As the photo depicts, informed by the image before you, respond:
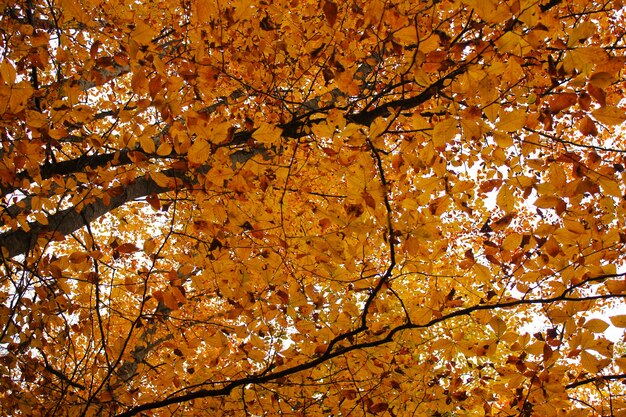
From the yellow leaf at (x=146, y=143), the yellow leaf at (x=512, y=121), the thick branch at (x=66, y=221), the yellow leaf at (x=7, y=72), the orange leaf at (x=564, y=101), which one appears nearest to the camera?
the yellow leaf at (x=512, y=121)

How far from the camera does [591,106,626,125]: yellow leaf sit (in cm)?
173

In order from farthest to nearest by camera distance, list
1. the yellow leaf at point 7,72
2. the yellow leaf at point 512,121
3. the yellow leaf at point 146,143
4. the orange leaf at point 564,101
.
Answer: the yellow leaf at point 146,143 → the yellow leaf at point 7,72 → the orange leaf at point 564,101 → the yellow leaf at point 512,121

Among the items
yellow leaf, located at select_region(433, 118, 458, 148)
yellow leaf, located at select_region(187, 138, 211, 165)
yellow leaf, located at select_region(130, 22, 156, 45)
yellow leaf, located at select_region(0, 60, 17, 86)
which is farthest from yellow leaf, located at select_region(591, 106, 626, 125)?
yellow leaf, located at select_region(0, 60, 17, 86)

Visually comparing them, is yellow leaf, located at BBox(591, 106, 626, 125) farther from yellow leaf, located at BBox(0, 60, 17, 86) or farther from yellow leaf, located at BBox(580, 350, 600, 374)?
yellow leaf, located at BBox(0, 60, 17, 86)

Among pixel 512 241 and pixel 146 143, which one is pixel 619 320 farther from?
pixel 146 143

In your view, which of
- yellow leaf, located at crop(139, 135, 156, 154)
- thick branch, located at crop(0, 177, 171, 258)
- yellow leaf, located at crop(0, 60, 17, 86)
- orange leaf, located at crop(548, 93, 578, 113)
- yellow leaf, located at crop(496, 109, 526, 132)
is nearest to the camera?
yellow leaf, located at crop(496, 109, 526, 132)

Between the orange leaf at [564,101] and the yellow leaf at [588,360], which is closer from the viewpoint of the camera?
the orange leaf at [564,101]

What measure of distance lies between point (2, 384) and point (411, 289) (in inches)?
219

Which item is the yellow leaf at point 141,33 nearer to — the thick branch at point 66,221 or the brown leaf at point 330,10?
the brown leaf at point 330,10

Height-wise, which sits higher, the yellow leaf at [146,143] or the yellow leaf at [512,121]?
the yellow leaf at [146,143]

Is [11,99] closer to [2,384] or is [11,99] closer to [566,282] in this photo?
[2,384]

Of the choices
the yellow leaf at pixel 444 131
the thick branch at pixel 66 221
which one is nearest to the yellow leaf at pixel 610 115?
the yellow leaf at pixel 444 131

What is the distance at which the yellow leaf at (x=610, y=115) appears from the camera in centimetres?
173

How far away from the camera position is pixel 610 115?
1.75m
